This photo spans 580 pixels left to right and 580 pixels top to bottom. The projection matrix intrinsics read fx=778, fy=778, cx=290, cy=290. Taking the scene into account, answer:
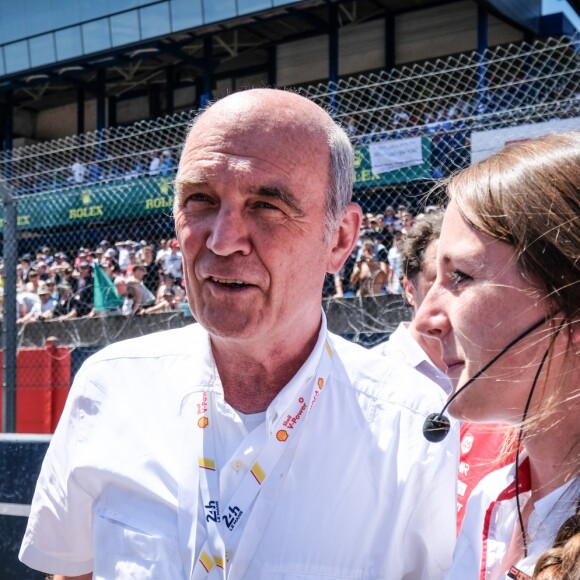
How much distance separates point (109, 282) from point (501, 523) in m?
8.00

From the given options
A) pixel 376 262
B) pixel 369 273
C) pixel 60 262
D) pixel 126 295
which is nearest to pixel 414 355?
pixel 369 273

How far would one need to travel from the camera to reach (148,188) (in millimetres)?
10859

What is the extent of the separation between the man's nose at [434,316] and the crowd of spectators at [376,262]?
512cm

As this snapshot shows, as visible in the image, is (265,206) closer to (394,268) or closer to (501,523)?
(501,523)

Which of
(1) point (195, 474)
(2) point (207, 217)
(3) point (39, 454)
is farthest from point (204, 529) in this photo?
(3) point (39, 454)

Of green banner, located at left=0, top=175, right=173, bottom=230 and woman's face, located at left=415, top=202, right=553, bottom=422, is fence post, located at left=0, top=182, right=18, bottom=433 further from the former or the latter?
green banner, located at left=0, top=175, right=173, bottom=230

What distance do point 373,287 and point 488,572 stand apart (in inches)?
224

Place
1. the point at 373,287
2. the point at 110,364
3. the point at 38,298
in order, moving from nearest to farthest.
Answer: the point at 110,364
the point at 373,287
the point at 38,298

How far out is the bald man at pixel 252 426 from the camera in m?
1.57

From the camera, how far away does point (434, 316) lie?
1542mm

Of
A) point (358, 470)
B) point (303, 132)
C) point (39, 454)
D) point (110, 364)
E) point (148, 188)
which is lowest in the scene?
point (39, 454)

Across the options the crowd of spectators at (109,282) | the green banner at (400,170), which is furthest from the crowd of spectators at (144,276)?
the green banner at (400,170)

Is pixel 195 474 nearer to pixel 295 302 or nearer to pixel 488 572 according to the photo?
pixel 295 302

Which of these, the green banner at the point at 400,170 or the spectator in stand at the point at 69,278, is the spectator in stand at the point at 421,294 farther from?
the spectator in stand at the point at 69,278
